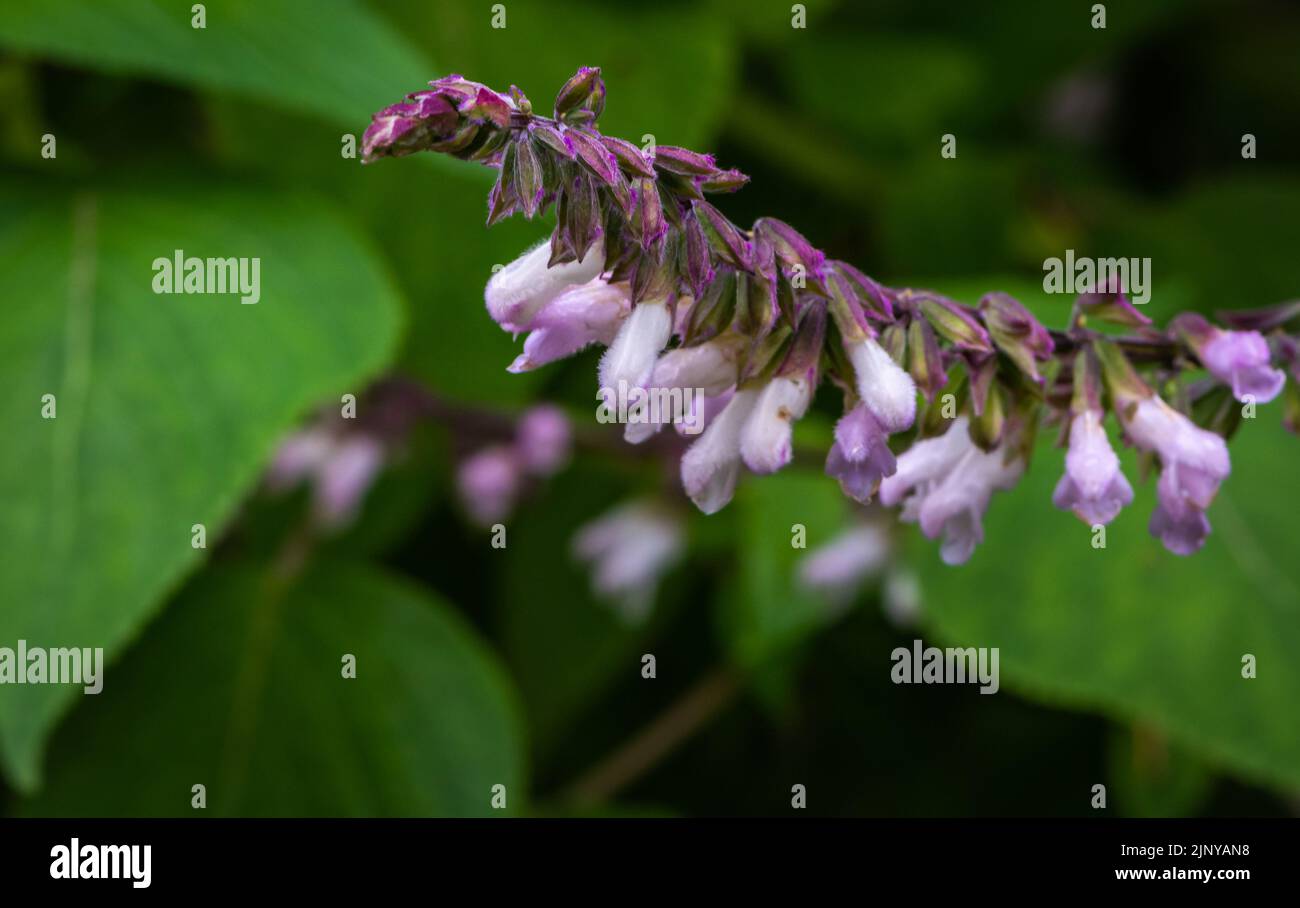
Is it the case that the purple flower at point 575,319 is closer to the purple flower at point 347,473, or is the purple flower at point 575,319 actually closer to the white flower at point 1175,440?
the white flower at point 1175,440

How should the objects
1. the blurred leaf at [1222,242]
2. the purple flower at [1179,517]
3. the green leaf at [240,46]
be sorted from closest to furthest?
the purple flower at [1179,517]
the green leaf at [240,46]
the blurred leaf at [1222,242]

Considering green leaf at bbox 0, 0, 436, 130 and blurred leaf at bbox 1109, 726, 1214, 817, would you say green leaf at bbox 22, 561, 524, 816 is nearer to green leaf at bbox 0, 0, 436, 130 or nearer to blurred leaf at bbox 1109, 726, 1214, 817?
green leaf at bbox 0, 0, 436, 130

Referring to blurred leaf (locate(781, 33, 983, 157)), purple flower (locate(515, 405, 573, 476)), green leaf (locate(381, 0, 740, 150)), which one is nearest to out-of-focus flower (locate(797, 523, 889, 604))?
purple flower (locate(515, 405, 573, 476))

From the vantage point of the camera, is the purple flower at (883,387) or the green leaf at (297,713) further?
the green leaf at (297,713)

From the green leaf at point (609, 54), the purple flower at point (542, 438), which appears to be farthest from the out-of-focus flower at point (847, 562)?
the green leaf at point (609, 54)

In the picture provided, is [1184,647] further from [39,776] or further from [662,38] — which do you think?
[39,776]

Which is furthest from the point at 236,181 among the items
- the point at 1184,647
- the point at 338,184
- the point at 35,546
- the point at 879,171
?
the point at 1184,647

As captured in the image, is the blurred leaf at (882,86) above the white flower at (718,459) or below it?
above
